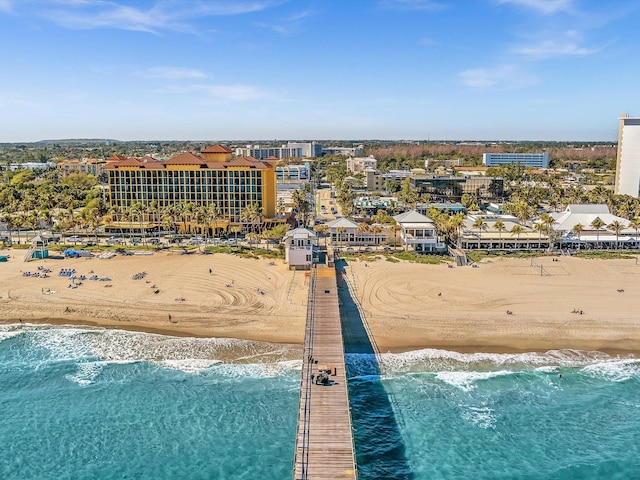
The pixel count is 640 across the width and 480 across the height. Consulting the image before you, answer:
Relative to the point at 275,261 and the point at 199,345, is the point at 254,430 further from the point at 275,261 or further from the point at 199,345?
the point at 275,261

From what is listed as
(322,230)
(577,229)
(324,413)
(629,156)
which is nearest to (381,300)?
(324,413)

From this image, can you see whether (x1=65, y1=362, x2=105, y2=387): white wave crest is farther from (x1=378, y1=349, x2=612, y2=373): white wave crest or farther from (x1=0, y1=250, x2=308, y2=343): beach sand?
(x1=378, y1=349, x2=612, y2=373): white wave crest

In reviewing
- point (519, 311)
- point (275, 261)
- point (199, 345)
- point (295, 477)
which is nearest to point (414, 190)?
point (275, 261)

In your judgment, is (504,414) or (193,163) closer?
(504,414)

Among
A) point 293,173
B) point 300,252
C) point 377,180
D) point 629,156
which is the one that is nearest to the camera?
point 300,252

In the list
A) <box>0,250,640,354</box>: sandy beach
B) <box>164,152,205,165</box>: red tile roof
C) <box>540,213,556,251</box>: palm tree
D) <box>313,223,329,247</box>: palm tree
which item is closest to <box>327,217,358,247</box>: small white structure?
<box>313,223,329,247</box>: palm tree

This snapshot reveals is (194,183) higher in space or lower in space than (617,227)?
higher

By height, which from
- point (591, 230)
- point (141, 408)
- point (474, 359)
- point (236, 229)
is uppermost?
point (591, 230)

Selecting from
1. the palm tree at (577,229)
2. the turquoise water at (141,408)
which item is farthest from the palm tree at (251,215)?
the palm tree at (577,229)

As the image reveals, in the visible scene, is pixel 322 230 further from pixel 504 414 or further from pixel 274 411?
pixel 504 414
